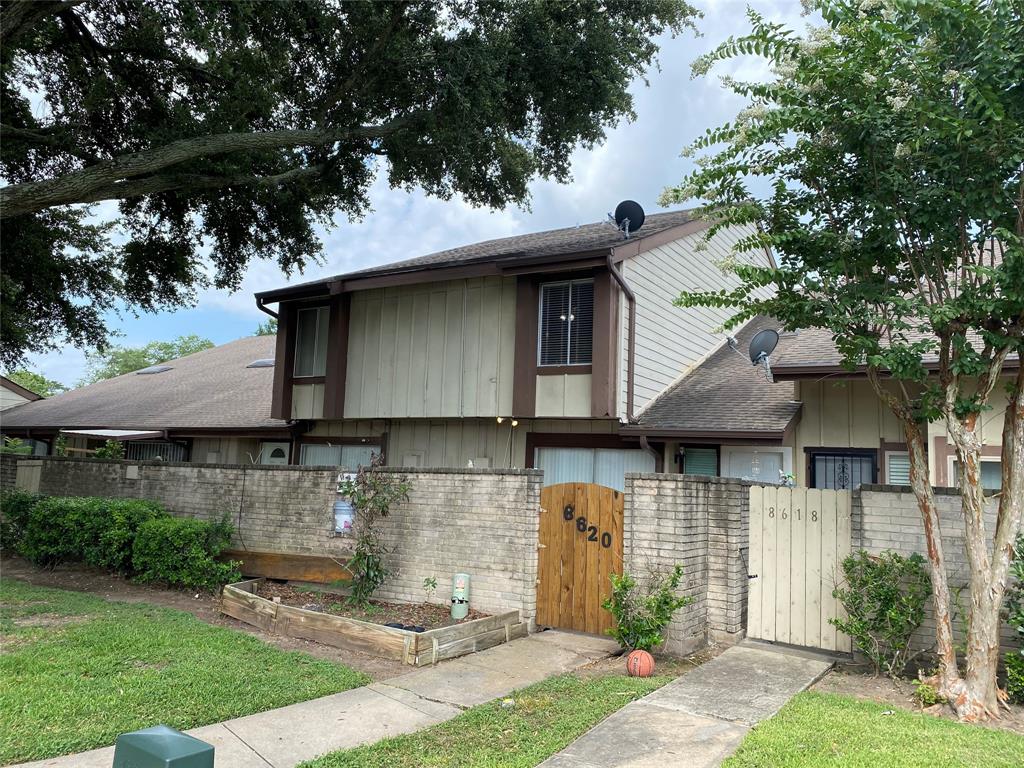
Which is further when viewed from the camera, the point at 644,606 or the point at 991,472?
the point at 991,472

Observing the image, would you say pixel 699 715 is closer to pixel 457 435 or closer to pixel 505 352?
pixel 505 352

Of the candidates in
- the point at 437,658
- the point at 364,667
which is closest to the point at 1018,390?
the point at 437,658

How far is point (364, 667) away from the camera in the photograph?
689 cm

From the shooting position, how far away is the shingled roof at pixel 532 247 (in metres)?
12.8

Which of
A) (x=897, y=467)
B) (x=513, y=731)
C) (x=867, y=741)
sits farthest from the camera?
(x=897, y=467)

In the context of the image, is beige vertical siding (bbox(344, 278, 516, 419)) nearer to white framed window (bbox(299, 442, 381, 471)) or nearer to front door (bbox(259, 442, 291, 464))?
white framed window (bbox(299, 442, 381, 471))

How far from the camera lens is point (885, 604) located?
6.43m

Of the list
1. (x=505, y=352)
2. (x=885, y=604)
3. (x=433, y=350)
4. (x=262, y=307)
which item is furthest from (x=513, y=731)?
(x=262, y=307)

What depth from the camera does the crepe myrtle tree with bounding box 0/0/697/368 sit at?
463 inches

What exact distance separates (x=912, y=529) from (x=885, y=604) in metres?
0.79

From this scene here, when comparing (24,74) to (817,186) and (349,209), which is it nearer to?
(349,209)

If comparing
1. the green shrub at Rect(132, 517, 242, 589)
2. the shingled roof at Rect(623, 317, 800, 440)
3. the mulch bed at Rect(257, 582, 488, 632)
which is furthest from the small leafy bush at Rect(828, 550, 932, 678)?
the green shrub at Rect(132, 517, 242, 589)

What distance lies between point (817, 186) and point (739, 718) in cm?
474

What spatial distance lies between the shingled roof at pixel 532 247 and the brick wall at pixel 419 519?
4713mm
